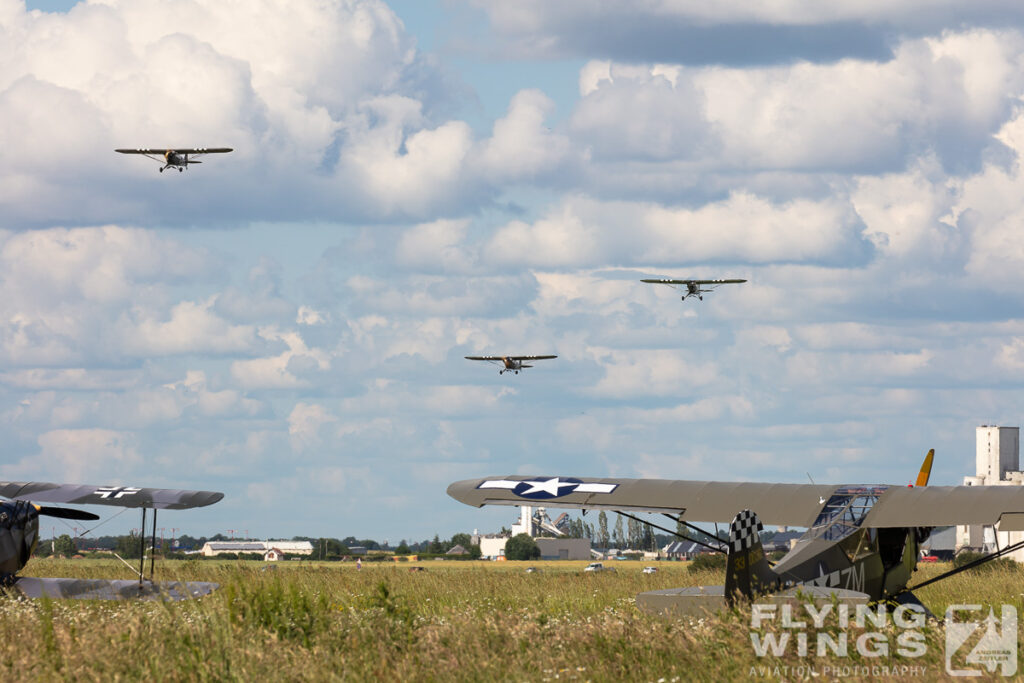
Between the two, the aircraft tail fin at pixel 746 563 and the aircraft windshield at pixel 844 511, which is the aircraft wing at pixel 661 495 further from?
the aircraft tail fin at pixel 746 563

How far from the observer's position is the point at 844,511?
15812 mm

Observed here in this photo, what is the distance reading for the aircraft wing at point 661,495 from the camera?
54.9ft

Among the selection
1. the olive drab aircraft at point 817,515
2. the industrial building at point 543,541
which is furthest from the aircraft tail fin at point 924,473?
the industrial building at point 543,541

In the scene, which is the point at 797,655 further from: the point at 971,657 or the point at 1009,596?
the point at 1009,596

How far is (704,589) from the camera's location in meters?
15.0

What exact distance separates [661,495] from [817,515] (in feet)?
8.58

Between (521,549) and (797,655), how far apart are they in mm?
128166

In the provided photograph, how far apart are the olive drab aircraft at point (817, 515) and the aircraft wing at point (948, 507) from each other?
13 millimetres

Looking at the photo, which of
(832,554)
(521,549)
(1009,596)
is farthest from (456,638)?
(521,549)

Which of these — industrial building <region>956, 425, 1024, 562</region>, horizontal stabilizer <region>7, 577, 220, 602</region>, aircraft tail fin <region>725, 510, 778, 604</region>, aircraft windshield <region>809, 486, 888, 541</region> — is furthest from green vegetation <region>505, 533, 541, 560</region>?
aircraft tail fin <region>725, 510, 778, 604</region>

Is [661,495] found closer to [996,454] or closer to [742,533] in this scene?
[742,533]

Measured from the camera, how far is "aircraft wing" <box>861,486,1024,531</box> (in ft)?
50.1

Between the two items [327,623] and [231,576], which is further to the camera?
[231,576]

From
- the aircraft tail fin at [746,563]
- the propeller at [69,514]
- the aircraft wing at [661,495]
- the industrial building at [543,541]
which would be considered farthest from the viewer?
the industrial building at [543,541]
